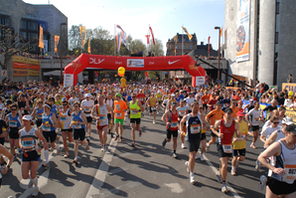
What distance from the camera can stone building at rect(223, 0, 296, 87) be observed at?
31.3m

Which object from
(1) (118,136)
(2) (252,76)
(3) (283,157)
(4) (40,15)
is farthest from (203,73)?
(4) (40,15)

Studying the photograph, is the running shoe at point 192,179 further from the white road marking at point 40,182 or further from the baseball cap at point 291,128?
the white road marking at point 40,182

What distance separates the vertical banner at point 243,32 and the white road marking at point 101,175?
3279cm

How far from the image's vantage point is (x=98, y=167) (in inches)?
296

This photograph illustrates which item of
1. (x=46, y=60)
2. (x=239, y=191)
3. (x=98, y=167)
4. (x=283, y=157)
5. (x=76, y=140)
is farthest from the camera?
(x=46, y=60)

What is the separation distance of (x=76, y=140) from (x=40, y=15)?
73.5 metres

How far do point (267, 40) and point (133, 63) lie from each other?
65.6ft

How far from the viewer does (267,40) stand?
3256cm

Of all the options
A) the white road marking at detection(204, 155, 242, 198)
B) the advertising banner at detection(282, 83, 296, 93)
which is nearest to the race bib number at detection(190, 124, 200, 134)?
the white road marking at detection(204, 155, 242, 198)

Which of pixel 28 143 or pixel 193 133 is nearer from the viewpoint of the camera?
pixel 28 143

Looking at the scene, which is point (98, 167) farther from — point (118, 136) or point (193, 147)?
point (118, 136)

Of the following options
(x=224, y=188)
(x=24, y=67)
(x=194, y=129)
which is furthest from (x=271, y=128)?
(x=24, y=67)

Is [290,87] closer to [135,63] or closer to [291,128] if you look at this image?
[135,63]

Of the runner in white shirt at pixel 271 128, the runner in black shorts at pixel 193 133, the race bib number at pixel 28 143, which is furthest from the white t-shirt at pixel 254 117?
the race bib number at pixel 28 143
